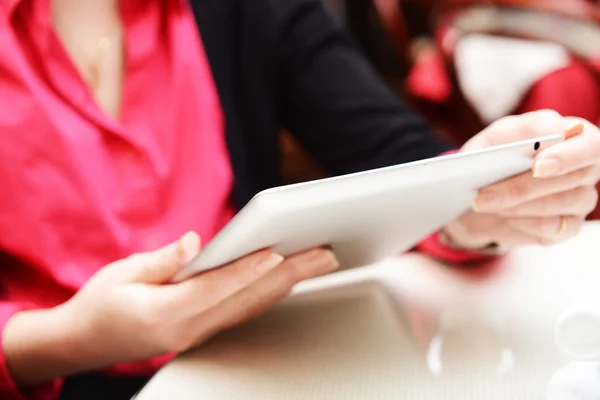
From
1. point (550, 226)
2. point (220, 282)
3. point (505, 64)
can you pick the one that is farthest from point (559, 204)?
point (505, 64)

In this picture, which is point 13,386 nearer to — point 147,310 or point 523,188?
point 147,310

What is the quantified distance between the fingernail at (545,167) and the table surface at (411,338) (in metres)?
0.14

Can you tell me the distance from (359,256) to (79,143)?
0.30 meters

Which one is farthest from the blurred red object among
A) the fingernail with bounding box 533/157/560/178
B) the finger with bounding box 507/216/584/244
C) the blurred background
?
the fingernail with bounding box 533/157/560/178

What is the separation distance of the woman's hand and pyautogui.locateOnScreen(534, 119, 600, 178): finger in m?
0.17

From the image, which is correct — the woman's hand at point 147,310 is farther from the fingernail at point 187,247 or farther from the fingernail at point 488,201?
the fingernail at point 488,201

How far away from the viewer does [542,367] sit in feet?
1.43

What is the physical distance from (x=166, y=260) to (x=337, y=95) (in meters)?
0.38

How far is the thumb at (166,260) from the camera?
1.46 feet

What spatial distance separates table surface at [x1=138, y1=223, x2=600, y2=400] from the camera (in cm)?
43

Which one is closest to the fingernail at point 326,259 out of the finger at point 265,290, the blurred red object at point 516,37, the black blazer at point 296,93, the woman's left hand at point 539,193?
the finger at point 265,290

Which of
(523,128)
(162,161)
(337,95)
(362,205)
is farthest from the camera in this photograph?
(337,95)

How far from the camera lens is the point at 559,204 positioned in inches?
19.4

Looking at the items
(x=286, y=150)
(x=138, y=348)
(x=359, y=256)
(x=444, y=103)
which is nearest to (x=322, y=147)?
(x=359, y=256)
